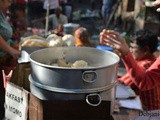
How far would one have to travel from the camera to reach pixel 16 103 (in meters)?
1.81

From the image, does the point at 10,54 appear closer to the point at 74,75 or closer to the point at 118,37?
the point at 118,37

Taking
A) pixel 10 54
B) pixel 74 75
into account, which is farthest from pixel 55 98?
pixel 10 54

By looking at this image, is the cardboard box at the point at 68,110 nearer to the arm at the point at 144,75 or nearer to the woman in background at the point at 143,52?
the arm at the point at 144,75

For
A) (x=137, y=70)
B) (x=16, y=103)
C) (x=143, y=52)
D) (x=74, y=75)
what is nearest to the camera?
(x=74, y=75)

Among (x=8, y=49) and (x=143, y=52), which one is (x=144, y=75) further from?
(x=8, y=49)

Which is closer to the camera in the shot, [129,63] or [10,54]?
[129,63]

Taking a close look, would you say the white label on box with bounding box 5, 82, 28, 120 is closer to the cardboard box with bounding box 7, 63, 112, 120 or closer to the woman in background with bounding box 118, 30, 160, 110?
the cardboard box with bounding box 7, 63, 112, 120

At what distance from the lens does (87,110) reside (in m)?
1.59

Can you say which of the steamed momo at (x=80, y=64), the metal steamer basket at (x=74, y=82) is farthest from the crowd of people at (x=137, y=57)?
the metal steamer basket at (x=74, y=82)

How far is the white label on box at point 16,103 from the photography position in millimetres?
1734

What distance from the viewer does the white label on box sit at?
5.69ft

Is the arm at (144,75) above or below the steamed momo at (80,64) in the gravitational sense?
below

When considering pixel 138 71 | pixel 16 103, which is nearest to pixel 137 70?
pixel 138 71

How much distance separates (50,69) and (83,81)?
18 centimetres
